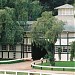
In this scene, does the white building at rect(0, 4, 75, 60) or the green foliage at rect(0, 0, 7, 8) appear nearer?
the white building at rect(0, 4, 75, 60)

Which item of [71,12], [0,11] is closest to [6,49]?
[0,11]

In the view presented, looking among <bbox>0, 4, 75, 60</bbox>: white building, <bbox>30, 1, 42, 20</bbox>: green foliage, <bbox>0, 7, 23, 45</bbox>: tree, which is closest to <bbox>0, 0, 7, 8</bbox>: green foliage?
<bbox>0, 7, 23, 45</bbox>: tree

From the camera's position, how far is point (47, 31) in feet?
115

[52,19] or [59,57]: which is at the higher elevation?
[52,19]

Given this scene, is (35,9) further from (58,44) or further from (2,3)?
(58,44)

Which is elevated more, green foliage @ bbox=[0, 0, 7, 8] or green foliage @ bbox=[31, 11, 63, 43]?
green foliage @ bbox=[0, 0, 7, 8]

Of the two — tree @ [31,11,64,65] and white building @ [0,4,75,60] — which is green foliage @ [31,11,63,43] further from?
white building @ [0,4,75,60]

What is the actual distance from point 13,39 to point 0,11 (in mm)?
3061

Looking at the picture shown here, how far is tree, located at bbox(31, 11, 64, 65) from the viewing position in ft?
116

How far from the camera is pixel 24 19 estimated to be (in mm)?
43656

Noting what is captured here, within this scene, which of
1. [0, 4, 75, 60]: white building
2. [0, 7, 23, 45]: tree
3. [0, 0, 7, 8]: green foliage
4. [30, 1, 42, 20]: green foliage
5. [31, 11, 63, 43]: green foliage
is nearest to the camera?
[31, 11, 63, 43]: green foliage

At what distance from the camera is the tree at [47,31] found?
35250 millimetres

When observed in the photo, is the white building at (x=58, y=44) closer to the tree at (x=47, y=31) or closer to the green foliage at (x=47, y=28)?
the tree at (x=47, y=31)

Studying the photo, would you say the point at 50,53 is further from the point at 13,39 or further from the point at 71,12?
the point at 71,12
